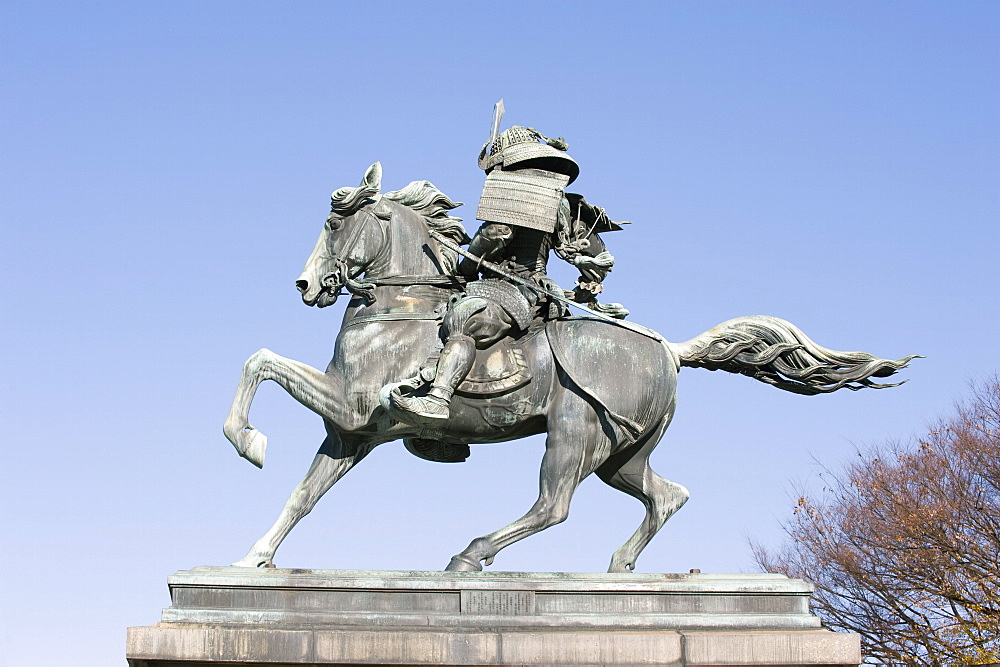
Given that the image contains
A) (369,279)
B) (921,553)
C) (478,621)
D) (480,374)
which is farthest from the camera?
(921,553)

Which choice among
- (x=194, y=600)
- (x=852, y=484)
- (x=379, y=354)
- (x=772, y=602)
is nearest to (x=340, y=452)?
(x=379, y=354)

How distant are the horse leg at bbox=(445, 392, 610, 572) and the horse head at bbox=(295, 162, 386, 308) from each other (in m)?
1.78

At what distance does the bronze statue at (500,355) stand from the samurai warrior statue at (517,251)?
13 millimetres

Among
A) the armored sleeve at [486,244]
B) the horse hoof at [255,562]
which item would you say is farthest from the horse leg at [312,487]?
the armored sleeve at [486,244]

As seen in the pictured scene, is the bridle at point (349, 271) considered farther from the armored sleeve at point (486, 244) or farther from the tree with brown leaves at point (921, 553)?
the tree with brown leaves at point (921, 553)

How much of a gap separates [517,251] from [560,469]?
1.75m

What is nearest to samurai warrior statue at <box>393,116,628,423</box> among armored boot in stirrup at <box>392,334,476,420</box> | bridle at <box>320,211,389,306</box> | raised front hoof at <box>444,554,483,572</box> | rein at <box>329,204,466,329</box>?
armored boot in stirrup at <box>392,334,476,420</box>

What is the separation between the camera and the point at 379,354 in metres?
9.84

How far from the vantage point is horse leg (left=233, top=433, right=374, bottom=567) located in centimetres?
963

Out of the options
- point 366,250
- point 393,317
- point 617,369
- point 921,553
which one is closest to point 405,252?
point 366,250

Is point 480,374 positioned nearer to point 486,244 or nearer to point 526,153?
point 486,244

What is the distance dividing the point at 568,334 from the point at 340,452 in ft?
6.29

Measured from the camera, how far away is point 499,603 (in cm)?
901

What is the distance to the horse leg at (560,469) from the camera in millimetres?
9555
